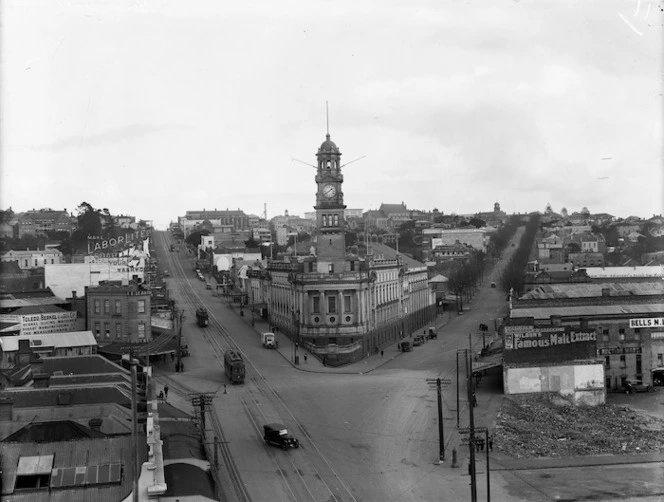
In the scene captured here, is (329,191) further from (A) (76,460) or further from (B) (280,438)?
(A) (76,460)

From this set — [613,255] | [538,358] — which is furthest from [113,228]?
[538,358]

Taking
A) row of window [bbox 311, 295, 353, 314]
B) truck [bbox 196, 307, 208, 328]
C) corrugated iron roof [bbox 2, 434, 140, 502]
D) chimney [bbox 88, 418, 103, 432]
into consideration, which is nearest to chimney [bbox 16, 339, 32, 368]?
chimney [bbox 88, 418, 103, 432]

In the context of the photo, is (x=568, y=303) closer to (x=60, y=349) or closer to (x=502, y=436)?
(x=502, y=436)

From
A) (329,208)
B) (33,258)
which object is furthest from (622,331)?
(33,258)

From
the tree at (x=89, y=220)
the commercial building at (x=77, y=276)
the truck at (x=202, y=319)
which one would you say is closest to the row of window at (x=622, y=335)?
the truck at (x=202, y=319)

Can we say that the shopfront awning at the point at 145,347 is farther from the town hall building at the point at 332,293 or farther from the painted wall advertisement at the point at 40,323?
the town hall building at the point at 332,293

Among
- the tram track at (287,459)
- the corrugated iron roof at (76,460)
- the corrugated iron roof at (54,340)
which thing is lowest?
the tram track at (287,459)
